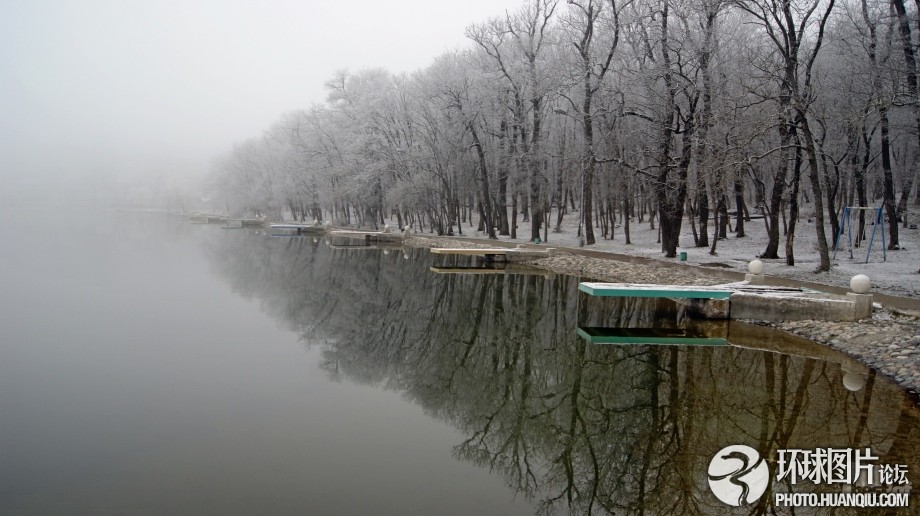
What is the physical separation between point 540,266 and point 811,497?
2008 cm

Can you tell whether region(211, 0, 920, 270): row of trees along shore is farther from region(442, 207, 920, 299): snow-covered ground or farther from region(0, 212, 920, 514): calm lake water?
region(0, 212, 920, 514): calm lake water

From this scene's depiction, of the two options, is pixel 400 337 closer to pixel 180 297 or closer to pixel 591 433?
pixel 591 433

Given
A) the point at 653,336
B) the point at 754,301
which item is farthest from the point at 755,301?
the point at 653,336

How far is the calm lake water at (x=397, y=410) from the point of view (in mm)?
6023

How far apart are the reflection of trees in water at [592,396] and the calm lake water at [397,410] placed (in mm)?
38

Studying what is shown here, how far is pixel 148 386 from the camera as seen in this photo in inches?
360

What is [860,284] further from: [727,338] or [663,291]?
[663,291]

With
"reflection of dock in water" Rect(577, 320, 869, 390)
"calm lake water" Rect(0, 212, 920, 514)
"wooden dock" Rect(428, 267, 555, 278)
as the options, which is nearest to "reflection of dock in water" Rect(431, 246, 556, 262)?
"wooden dock" Rect(428, 267, 555, 278)

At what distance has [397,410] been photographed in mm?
8531

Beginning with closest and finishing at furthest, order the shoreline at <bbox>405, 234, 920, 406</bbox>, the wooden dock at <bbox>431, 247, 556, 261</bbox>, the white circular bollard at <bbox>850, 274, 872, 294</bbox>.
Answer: the shoreline at <bbox>405, 234, 920, 406</bbox> → the white circular bollard at <bbox>850, 274, 872, 294</bbox> → the wooden dock at <bbox>431, 247, 556, 261</bbox>

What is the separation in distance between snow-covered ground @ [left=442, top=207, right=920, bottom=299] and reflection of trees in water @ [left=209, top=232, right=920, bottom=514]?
453cm

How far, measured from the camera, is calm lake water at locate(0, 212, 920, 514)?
6.02 metres

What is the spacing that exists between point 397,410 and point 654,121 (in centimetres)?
1651

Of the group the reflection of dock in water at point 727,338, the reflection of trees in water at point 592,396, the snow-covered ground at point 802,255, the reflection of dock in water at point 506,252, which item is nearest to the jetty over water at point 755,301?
the reflection of dock in water at point 727,338
